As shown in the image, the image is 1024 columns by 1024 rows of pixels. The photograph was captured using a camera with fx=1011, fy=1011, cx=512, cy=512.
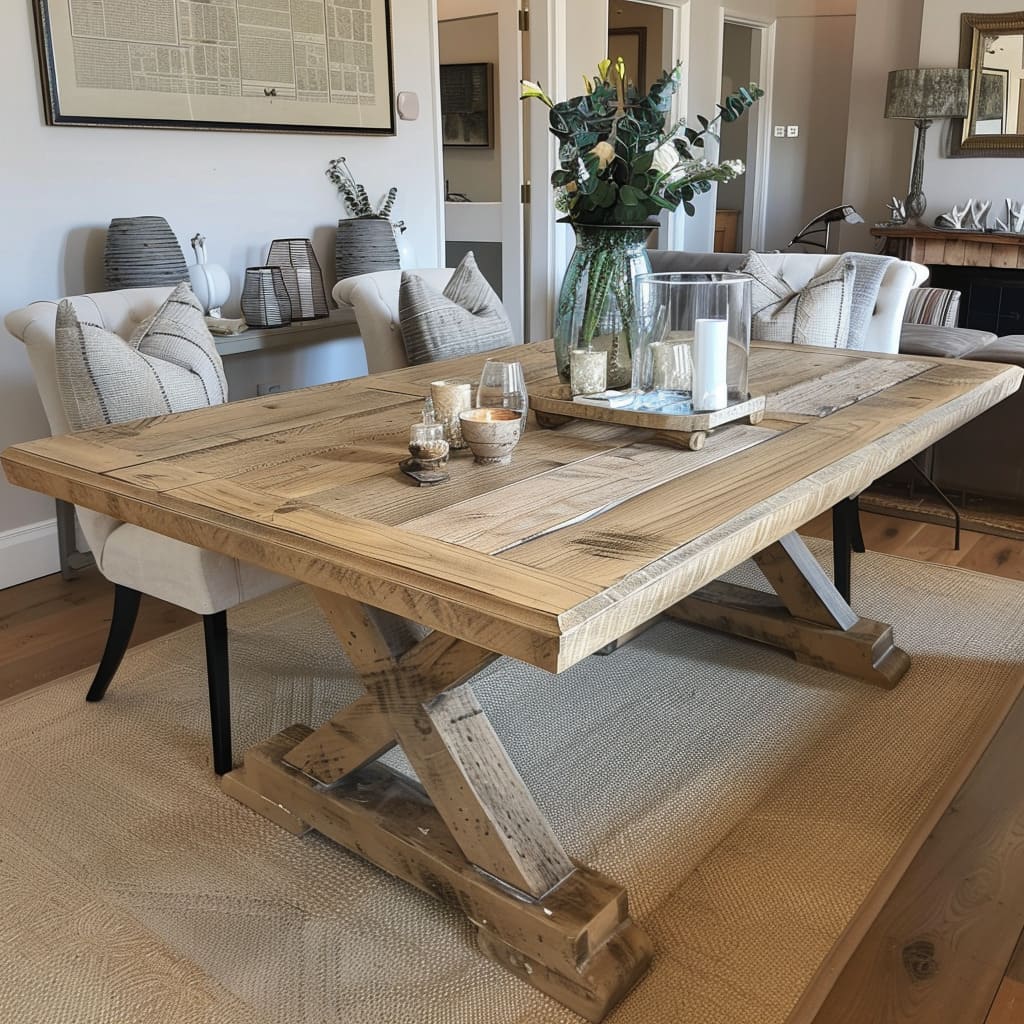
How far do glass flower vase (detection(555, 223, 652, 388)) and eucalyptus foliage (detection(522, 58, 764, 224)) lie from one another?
0.03 metres

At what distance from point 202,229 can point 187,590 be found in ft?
5.76

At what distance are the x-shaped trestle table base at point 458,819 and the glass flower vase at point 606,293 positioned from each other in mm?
695

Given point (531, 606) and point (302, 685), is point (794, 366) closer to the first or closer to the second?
point (302, 685)

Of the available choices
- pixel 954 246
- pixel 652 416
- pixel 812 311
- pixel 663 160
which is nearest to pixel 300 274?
pixel 812 311

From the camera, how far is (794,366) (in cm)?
243

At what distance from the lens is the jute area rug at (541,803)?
4.82 ft

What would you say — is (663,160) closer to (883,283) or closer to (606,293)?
(606,293)

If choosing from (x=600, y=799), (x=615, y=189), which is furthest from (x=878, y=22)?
(x=600, y=799)

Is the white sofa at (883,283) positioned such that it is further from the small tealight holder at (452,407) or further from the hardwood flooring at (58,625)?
the hardwood flooring at (58,625)

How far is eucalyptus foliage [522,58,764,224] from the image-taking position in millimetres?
1720

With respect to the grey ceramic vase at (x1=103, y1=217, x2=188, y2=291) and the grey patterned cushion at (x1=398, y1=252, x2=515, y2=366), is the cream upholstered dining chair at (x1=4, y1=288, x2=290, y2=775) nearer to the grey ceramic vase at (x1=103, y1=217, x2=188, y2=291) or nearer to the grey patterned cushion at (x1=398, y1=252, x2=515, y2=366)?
the grey ceramic vase at (x1=103, y1=217, x2=188, y2=291)

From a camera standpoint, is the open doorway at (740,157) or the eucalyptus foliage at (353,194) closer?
the eucalyptus foliage at (353,194)

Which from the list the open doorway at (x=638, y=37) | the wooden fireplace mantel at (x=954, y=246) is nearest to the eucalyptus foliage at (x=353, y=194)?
the wooden fireplace mantel at (x=954, y=246)

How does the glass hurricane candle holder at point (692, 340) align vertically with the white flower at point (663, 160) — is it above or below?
below
